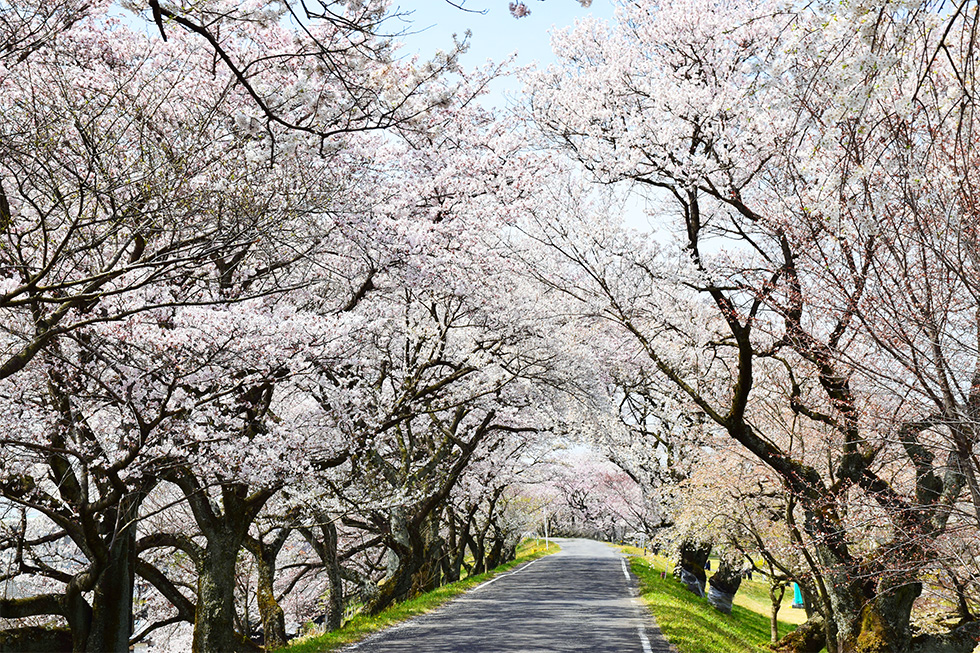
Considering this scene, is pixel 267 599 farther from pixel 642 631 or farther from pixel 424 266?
pixel 424 266

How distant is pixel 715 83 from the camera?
1034 centimetres

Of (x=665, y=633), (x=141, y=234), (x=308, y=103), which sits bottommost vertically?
(x=665, y=633)

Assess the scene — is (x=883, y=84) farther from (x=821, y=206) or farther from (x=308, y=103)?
(x=308, y=103)

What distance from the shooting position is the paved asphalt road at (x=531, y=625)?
10258 millimetres

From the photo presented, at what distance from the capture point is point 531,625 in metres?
12.6

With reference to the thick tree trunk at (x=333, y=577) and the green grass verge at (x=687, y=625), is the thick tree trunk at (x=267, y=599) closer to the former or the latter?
the thick tree trunk at (x=333, y=577)

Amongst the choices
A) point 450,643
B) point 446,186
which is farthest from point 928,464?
point 446,186

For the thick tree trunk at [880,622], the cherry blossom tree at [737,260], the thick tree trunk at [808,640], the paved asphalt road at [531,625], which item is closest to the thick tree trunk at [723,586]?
the thick tree trunk at [808,640]

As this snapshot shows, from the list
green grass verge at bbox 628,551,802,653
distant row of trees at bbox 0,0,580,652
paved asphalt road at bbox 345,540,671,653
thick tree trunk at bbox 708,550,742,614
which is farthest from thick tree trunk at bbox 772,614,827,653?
distant row of trees at bbox 0,0,580,652

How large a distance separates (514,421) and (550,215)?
30.9ft

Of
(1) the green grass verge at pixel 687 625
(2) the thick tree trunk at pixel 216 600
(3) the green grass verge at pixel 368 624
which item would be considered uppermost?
(2) the thick tree trunk at pixel 216 600

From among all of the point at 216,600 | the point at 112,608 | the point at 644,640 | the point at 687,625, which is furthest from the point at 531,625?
the point at 112,608

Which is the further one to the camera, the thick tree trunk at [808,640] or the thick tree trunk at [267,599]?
the thick tree trunk at [808,640]

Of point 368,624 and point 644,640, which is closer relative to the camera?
point 644,640
